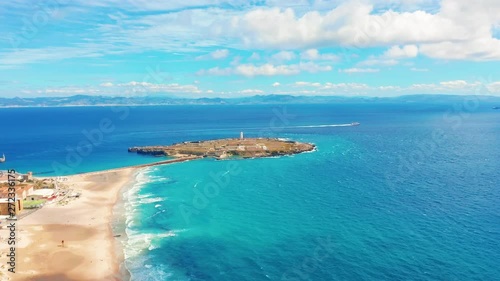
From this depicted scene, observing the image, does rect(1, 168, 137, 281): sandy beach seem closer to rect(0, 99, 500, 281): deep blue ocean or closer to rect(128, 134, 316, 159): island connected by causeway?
rect(0, 99, 500, 281): deep blue ocean

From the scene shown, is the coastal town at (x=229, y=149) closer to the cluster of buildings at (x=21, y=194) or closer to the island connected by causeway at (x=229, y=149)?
the island connected by causeway at (x=229, y=149)

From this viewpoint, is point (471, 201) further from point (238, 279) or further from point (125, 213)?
point (125, 213)

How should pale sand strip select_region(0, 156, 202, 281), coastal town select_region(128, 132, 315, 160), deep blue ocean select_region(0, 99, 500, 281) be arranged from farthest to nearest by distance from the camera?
coastal town select_region(128, 132, 315, 160)
pale sand strip select_region(0, 156, 202, 281)
deep blue ocean select_region(0, 99, 500, 281)

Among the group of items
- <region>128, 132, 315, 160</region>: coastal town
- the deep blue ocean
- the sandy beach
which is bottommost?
the sandy beach

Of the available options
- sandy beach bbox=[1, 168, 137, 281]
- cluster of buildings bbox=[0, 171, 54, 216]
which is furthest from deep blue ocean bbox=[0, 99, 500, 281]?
cluster of buildings bbox=[0, 171, 54, 216]

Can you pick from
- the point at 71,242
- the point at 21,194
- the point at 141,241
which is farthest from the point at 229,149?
the point at 71,242

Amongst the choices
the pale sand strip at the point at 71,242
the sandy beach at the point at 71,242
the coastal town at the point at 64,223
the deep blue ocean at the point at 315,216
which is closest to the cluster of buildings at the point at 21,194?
the coastal town at the point at 64,223

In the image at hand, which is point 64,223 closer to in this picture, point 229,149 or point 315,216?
point 315,216
